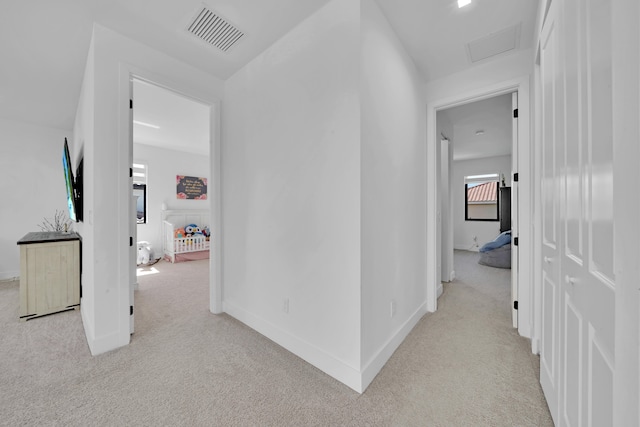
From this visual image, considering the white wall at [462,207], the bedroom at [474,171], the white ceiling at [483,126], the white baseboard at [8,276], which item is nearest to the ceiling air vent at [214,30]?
the white ceiling at [483,126]

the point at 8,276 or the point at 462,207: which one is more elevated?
the point at 462,207

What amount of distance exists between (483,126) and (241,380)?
493cm

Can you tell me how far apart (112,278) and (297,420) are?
178cm

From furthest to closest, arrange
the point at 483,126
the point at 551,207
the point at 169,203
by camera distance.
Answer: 1. the point at 169,203
2. the point at 483,126
3. the point at 551,207

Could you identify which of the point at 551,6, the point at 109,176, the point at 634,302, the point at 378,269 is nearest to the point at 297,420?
the point at 378,269

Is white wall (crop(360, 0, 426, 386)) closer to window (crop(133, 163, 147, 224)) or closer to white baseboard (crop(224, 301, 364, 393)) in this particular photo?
white baseboard (crop(224, 301, 364, 393))

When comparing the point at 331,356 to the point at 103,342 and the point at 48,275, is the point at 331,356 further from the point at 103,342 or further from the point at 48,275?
the point at 48,275

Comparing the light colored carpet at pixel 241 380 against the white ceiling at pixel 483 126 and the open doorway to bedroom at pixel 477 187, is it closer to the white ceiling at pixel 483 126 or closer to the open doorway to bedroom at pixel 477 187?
the open doorway to bedroom at pixel 477 187

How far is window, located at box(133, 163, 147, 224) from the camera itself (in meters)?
5.40

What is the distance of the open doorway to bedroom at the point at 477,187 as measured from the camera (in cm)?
353

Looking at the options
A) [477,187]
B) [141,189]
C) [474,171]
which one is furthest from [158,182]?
[477,187]

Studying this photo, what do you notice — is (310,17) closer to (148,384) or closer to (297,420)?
(297,420)

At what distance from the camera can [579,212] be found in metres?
0.91

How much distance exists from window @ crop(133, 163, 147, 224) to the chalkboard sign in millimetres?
696
